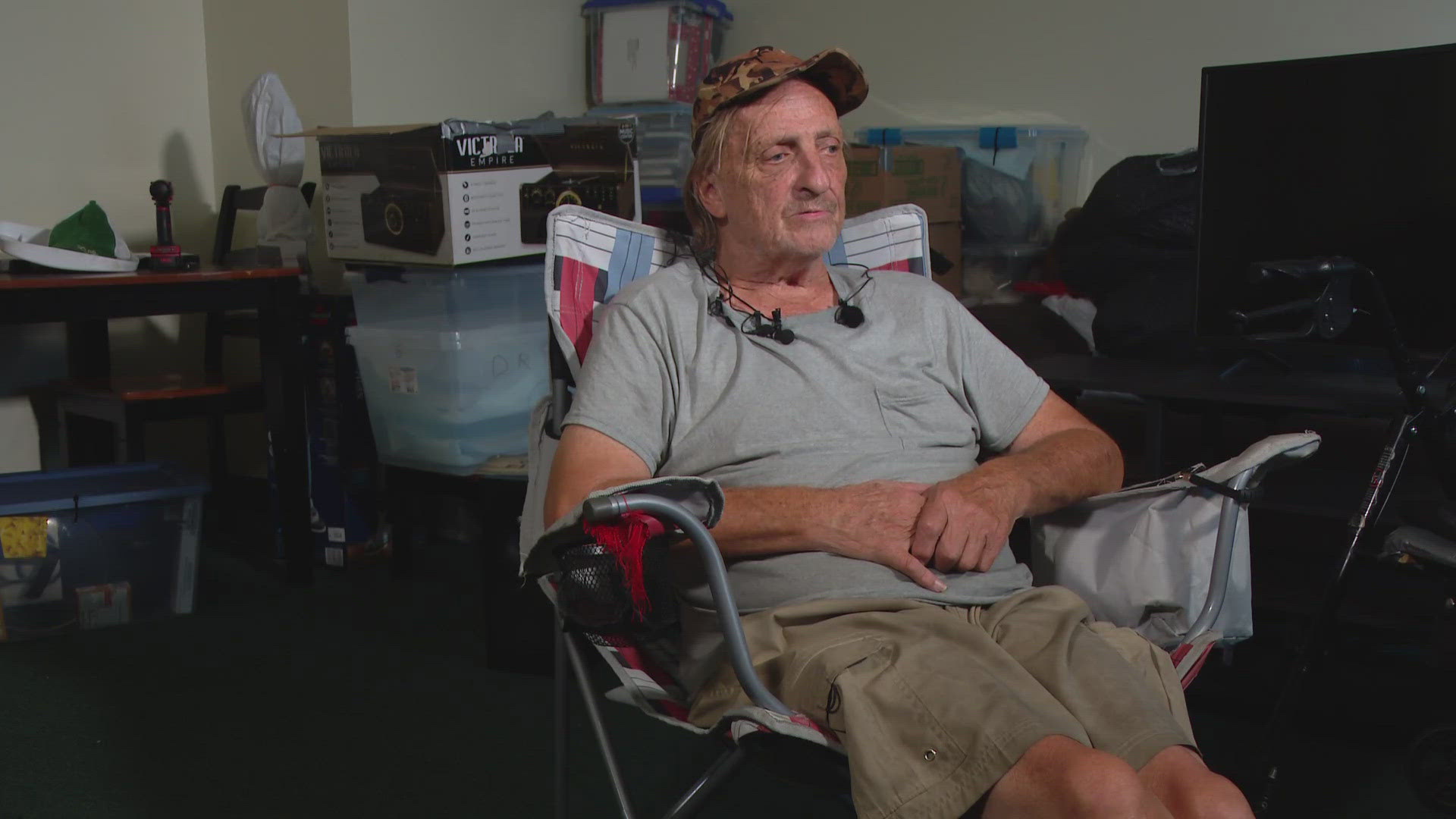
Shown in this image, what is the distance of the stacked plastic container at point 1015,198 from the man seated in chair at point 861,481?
1.68m

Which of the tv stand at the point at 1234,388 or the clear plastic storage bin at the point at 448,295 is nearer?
the tv stand at the point at 1234,388

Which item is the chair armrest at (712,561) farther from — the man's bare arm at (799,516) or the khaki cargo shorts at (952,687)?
the man's bare arm at (799,516)

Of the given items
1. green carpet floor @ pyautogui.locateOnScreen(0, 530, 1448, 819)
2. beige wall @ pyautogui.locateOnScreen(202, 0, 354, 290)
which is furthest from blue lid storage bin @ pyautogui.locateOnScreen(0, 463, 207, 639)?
beige wall @ pyautogui.locateOnScreen(202, 0, 354, 290)

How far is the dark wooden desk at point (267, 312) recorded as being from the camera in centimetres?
286

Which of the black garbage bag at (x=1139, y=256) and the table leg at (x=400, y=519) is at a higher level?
the black garbage bag at (x=1139, y=256)

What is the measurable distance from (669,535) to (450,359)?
1.71 metres

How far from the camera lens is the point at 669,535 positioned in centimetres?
135

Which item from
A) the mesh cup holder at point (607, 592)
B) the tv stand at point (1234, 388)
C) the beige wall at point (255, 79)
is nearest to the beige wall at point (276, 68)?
the beige wall at point (255, 79)

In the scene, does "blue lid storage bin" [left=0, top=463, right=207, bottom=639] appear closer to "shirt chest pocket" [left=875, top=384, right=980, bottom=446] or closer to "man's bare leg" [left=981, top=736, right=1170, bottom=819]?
"shirt chest pocket" [left=875, top=384, right=980, bottom=446]

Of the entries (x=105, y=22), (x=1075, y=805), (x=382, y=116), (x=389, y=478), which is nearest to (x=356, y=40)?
(x=382, y=116)

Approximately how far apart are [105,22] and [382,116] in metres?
0.87

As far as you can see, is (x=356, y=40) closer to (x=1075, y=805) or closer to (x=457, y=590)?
(x=457, y=590)

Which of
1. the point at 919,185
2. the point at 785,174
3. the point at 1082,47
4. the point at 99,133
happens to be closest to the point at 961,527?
the point at 785,174

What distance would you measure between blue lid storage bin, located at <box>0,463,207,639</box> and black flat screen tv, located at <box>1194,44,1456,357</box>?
2333 mm
